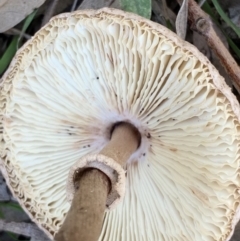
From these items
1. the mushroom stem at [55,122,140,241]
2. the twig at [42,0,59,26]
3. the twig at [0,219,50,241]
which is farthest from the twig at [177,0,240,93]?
the twig at [0,219,50,241]

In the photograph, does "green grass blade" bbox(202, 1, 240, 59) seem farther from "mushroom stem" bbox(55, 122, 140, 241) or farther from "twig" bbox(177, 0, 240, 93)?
"mushroom stem" bbox(55, 122, 140, 241)

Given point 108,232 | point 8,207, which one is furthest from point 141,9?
point 8,207

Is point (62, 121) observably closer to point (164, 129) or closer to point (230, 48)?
point (164, 129)

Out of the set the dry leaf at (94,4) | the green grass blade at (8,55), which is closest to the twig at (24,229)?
the green grass blade at (8,55)

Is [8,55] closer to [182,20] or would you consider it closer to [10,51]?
[10,51]

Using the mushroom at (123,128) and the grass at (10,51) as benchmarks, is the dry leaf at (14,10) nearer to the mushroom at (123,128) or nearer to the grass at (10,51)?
the grass at (10,51)

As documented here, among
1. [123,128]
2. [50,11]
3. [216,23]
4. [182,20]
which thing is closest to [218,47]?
[182,20]
